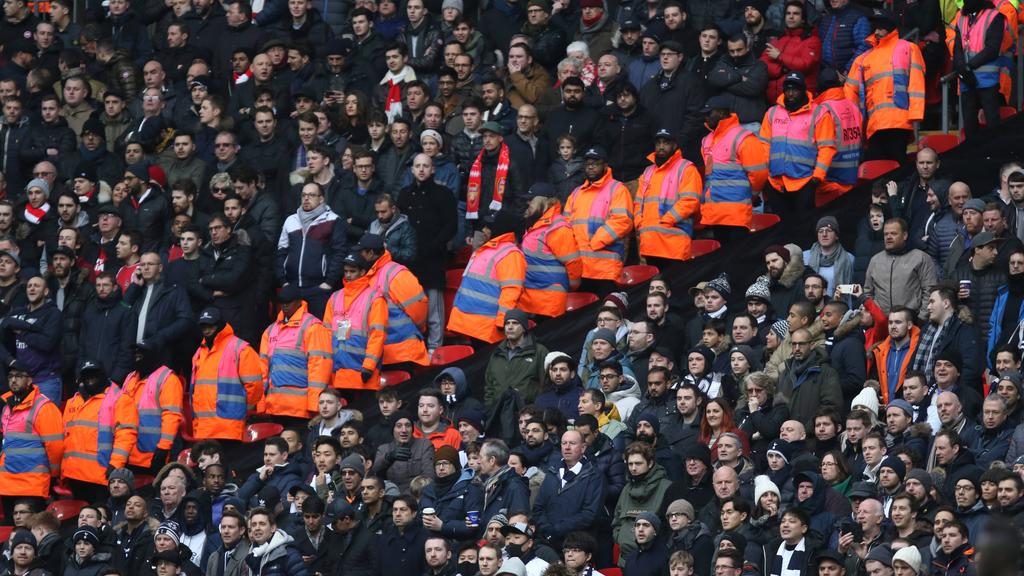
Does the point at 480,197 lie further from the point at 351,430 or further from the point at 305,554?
the point at 305,554

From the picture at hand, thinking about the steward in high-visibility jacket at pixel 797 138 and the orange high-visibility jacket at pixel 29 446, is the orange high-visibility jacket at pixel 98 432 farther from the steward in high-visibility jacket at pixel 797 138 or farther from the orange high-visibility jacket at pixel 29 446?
the steward in high-visibility jacket at pixel 797 138

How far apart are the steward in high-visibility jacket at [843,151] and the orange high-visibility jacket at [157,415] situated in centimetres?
572

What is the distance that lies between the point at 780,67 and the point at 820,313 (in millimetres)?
3816

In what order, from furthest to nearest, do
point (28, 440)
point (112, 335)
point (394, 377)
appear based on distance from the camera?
point (112, 335) < point (394, 377) < point (28, 440)

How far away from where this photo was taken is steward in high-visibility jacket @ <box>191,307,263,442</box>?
16.2 m

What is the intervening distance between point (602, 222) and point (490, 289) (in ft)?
3.59

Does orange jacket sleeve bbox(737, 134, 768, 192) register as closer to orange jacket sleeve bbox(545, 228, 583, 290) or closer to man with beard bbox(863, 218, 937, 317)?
orange jacket sleeve bbox(545, 228, 583, 290)

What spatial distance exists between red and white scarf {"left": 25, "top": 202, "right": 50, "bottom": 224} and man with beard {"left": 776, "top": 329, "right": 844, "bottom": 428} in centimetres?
801

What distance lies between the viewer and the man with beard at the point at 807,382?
13641 millimetres

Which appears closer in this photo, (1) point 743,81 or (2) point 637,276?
(2) point 637,276

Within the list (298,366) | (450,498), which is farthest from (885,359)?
(298,366)

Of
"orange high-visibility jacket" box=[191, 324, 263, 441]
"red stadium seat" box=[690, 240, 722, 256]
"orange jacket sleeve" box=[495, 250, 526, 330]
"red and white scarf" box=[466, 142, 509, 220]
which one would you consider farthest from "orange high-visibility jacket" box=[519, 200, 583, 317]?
"orange high-visibility jacket" box=[191, 324, 263, 441]

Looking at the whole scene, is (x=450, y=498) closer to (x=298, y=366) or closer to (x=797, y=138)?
(x=298, y=366)

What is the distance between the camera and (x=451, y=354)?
16.5 m
